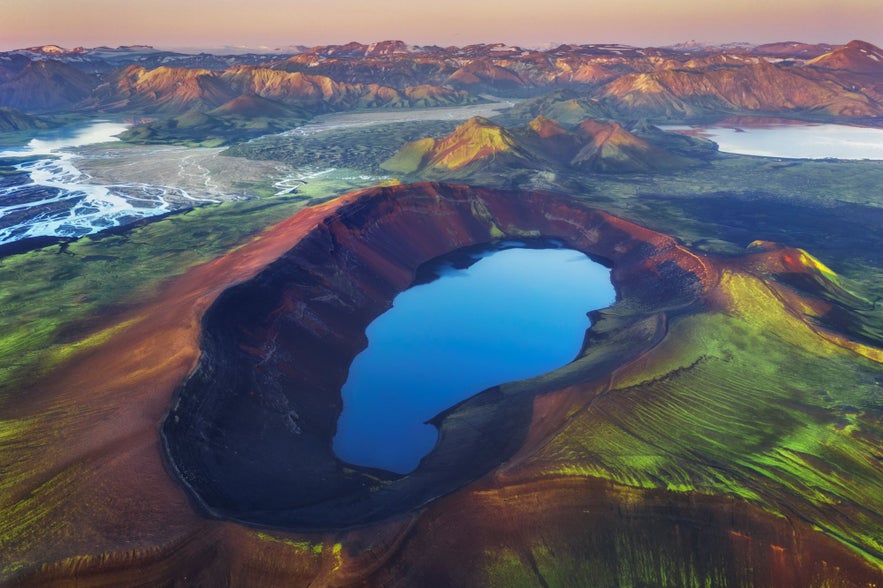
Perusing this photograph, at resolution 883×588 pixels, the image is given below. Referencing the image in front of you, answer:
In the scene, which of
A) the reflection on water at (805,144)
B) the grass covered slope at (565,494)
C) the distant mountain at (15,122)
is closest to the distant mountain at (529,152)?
the reflection on water at (805,144)

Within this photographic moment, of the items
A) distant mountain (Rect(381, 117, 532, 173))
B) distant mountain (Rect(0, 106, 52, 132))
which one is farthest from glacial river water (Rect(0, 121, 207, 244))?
distant mountain (Rect(381, 117, 532, 173))

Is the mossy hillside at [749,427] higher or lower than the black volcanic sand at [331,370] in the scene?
higher

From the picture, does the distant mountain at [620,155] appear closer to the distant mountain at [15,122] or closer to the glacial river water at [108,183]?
the glacial river water at [108,183]

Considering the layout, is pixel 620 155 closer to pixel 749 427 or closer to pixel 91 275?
pixel 749 427

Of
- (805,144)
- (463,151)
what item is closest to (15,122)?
(463,151)

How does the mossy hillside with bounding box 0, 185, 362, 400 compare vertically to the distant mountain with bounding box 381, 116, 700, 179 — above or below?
below

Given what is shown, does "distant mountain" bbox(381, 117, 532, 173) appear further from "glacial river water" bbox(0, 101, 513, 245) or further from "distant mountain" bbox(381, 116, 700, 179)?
"glacial river water" bbox(0, 101, 513, 245)
